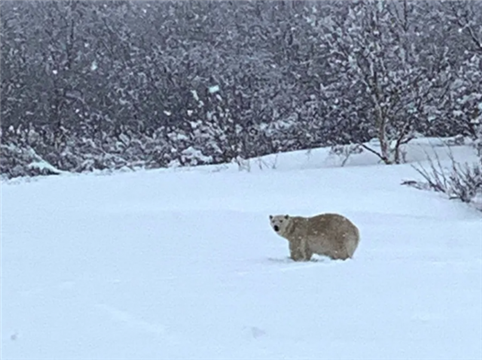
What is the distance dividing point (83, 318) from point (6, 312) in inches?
17.9

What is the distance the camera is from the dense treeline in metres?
15.7

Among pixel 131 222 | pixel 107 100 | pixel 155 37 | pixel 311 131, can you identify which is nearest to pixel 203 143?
pixel 311 131

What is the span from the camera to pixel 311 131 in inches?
779

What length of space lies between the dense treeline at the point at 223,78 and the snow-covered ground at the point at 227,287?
22.2ft

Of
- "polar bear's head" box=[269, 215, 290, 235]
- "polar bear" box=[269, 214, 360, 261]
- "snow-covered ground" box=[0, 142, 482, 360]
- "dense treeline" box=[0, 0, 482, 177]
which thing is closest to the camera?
"snow-covered ground" box=[0, 142, 482, 360]

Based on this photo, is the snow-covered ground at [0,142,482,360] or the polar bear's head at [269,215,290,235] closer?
the snow-covered ground at [0,142,482,360]

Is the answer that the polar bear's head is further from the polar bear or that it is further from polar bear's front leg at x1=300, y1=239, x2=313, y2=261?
polar bear's front leg at x1=300, y1=239, x2=313, y2=261

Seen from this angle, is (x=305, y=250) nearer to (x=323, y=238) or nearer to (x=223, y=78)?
(x=323, y=238)

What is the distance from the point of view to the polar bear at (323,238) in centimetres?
560

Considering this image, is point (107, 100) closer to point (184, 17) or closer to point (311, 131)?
point (184, 17)

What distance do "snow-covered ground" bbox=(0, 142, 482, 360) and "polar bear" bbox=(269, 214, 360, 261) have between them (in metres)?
0.11

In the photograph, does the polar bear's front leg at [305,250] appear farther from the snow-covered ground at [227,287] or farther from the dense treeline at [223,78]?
the dense treeline at [223,78]

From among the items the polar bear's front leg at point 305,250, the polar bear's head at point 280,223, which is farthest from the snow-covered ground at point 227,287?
the polar bear's head at point 280,223

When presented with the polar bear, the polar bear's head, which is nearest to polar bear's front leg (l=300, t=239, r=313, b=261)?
the polar bear
